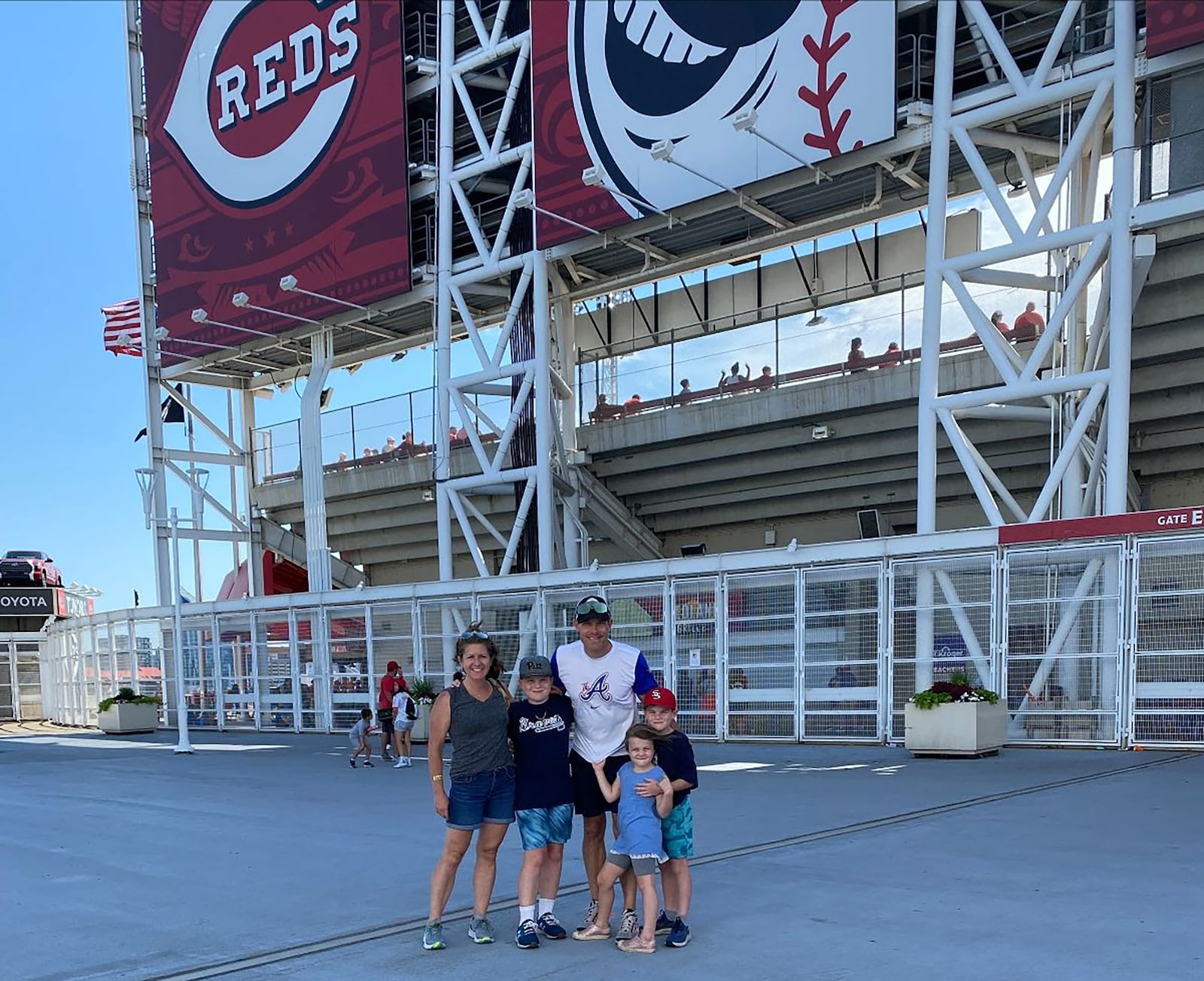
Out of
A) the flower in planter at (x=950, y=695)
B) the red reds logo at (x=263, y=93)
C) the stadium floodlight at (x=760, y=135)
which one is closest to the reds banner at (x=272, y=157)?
the red reds logo at (x=263, y=93)

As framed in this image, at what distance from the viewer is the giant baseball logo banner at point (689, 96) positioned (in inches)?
766

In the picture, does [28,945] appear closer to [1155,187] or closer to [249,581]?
[1155,187]

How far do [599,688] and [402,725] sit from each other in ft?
38.7

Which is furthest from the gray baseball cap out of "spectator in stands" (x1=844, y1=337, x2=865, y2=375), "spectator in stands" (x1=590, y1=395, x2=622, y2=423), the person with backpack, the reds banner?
the reds banner

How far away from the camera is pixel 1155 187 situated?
17188 millimetres

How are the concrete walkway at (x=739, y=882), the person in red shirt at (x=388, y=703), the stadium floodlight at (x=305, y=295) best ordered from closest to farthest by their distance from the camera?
the concrete walkway at (x=739, y=882), the person in red shirt at (x=388, y=703), the stadium floodlight at (x=305, y=295)

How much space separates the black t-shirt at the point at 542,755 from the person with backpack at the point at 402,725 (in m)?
11.0

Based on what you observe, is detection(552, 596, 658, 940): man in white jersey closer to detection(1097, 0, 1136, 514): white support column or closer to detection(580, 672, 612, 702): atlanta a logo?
detection(580, 672, 612, 702): atlanta a logo

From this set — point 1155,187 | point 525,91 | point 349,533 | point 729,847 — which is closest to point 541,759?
point 729,847

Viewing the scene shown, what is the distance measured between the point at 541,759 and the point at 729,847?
3.04 meters

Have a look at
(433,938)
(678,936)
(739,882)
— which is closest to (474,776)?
(433,938)

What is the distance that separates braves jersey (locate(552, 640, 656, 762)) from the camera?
599cm

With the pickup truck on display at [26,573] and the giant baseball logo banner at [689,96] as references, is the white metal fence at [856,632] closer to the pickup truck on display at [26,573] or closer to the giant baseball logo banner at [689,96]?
the giant baseball logo banner at [689,96]

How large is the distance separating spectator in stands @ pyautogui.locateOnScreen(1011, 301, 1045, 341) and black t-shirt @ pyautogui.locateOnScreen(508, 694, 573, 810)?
689 inches
